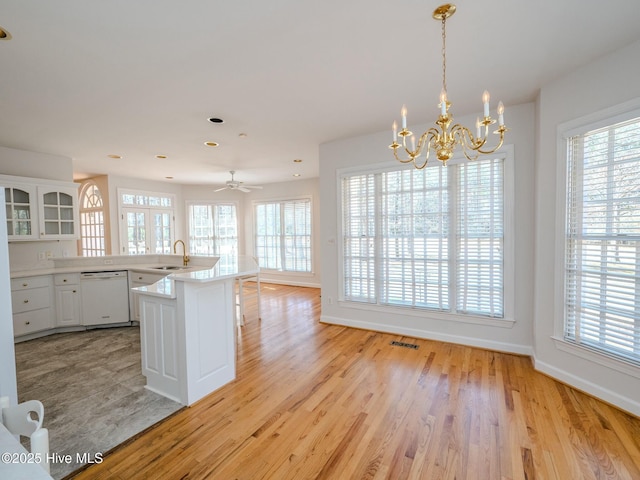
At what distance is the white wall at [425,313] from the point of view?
311 cm

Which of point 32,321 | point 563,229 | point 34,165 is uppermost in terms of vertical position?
point 34,165

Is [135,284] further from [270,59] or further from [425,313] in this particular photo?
[425,313]

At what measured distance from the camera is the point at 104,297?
433 cm

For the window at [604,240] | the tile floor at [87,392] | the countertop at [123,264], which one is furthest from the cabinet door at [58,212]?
the window at [604,240]

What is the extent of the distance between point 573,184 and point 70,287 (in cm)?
628

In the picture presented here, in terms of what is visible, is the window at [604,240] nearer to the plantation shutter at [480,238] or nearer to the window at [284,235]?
the plantation shutter at [480,238]

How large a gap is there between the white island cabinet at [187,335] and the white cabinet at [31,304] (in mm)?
2608

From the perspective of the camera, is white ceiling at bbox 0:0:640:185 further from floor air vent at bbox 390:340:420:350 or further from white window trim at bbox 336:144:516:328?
floor air vent at bbox 390:340:420:350

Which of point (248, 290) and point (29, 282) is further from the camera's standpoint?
point (248, 290)

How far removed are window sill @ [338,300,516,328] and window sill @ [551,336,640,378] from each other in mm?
581

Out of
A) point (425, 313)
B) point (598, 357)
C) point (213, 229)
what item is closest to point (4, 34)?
point (425, 313)

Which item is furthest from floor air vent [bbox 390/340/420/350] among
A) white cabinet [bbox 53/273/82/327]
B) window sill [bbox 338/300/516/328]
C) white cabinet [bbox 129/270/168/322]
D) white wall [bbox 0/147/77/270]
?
white wall [bbox 0/147/77/270]

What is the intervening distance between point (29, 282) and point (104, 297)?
0.87m

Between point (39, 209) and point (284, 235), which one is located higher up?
point (39, 209)
